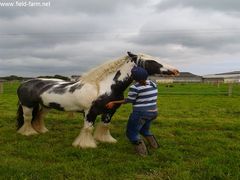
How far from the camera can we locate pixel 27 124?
9477mm

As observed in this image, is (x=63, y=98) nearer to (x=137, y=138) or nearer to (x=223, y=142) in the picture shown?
(x=137, y=138)

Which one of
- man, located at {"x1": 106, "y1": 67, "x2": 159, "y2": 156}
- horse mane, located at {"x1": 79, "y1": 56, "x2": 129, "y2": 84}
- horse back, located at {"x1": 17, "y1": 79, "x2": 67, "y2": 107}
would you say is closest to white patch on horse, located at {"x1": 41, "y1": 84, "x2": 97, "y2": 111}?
horse mane, located at {"x1": 79, "y1": 56, "x2": 129, "y2": 84}

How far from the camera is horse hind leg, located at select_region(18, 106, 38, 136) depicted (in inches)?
368

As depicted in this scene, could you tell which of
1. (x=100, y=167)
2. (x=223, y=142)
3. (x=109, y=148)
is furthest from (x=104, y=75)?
(x=223, y=142)

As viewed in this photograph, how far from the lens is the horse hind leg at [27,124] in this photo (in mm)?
9340

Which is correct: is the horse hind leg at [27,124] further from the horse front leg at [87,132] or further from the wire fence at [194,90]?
the wire fence at [194,90]

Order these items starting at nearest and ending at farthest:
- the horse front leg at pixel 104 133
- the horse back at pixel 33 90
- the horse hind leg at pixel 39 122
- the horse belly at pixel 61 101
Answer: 1. the horse belly at pixel 61 101
2. the horse front leg at pixel 104 133
3. the horse back at pixel 33 90
4. the horse hind leg at pixel 39 122

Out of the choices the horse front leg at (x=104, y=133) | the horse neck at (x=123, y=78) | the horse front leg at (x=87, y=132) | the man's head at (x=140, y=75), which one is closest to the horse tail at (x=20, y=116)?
the horse front leg at (x=104, y=133)

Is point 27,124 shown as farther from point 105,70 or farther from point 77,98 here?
point 105,70

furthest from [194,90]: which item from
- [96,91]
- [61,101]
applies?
[96,91]

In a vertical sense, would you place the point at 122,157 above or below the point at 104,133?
below

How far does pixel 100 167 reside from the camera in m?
6.29

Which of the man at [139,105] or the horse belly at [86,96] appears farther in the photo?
the horse belly at [86,96]

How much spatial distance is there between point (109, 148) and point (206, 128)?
400cm
